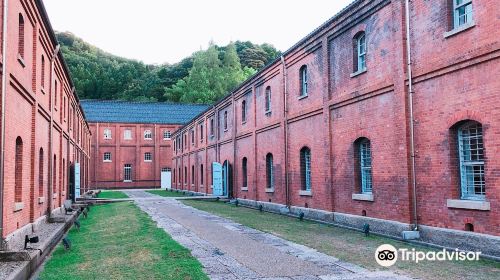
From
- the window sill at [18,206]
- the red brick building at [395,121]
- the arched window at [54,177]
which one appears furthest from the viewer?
the arched window at [54,177]

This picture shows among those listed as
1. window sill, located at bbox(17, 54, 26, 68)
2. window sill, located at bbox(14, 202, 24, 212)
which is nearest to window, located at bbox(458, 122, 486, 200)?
window sill, located at bbox(14, 202, 24, 212)

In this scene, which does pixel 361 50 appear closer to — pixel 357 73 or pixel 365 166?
pixel 357 73

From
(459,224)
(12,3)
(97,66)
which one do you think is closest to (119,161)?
(97,66)

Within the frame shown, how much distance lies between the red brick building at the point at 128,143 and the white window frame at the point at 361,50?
44.1 metres

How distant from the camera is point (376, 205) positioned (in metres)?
12.9

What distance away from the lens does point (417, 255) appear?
9.37 meters

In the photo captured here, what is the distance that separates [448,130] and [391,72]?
2.75 meters

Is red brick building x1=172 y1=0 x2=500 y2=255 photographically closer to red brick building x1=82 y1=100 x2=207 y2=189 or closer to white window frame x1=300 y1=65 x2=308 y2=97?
white window frame x1=300 y1=65 x2=308 y2=97

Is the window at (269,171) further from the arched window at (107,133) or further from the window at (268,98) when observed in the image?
the arched window at (107,133)

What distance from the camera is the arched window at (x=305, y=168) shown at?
18.0 metres

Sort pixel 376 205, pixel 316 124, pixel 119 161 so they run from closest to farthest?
pixel 376 205, pixel 316 124, pixel 119 161

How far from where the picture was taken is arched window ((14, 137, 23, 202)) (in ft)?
37.0

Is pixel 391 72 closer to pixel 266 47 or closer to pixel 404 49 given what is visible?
pixel 404 49

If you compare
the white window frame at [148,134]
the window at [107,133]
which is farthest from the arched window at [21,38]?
the white window frame at [148,134]
